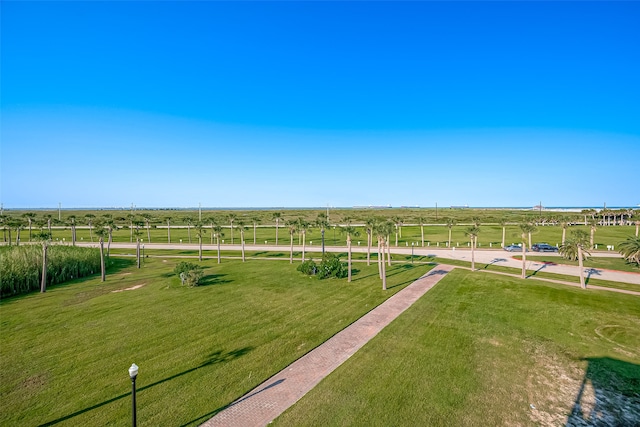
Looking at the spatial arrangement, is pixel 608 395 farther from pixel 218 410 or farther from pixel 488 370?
pixel 218 410

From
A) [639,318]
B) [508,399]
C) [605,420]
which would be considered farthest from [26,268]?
[639,318]

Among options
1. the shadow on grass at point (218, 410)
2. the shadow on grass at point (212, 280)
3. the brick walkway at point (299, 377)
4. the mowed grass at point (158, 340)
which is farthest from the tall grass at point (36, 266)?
the brick walkway at point (299, 377)

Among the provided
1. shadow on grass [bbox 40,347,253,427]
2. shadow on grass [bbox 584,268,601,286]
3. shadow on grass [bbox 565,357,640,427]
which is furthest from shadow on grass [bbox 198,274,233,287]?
shadow on grass [bbox 584,268,601,286]

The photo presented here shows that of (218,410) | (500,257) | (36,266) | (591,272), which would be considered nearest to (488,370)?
(218,410)

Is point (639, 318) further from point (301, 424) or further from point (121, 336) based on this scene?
point (121, 336)

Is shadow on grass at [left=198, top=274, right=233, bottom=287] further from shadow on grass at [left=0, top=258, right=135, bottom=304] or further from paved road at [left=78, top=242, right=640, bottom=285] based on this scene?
paved road at [left=78, top=242, right=640, bottom=285]

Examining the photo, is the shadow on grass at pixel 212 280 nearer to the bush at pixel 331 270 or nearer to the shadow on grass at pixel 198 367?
the bush at pixel 331 270
